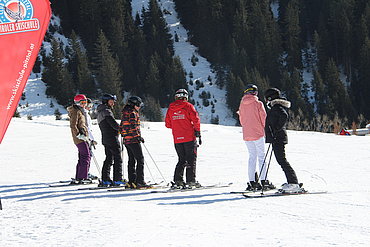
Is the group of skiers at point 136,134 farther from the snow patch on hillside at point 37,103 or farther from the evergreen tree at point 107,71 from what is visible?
the evergreen tree at point 107,71

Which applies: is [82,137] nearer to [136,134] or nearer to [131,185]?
[136,134]

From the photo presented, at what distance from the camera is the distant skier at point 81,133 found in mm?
7457

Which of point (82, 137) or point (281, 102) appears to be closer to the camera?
point (281, 102)

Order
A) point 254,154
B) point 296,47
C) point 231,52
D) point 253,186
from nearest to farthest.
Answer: point 253,186 < point 254,154 < point 231,52 < point 296,47

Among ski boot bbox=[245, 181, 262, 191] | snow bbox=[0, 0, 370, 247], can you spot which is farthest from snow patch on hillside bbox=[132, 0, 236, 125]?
ski boot bbox=[245, 181, 262, 191]

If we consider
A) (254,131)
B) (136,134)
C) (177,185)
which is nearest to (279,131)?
(254,131)

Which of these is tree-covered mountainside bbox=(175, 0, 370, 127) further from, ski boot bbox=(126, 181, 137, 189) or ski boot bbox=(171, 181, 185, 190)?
ski boot bbox=(126, 181, 137, 189)

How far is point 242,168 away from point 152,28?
4148 centimetres

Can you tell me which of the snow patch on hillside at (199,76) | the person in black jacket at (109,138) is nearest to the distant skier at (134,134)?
the person in black jacket at (109,138)

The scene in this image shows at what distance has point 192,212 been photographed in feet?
16.1

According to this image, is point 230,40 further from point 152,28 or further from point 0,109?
point 0,109

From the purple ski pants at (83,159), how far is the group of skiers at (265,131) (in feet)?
9.14

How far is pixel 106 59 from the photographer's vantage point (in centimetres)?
4303

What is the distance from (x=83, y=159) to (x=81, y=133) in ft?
1.61
